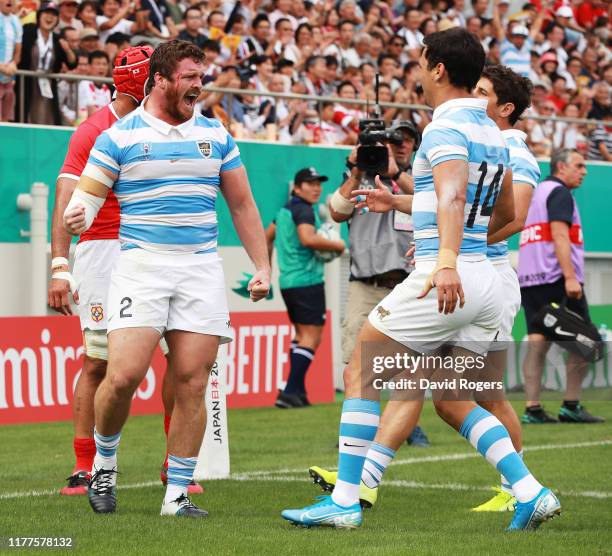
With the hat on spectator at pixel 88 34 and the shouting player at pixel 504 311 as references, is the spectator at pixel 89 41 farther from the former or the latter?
the shouting player at pixel 504 311

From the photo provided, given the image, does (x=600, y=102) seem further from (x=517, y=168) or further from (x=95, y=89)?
(x=517, y=168)

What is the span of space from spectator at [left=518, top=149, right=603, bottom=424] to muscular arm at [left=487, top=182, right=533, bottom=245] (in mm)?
4907

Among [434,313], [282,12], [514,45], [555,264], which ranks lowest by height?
[555,264]

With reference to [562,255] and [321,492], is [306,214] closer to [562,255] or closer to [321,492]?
[562,255]

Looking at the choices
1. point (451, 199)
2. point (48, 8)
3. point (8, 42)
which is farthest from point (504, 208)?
point (48, 8)

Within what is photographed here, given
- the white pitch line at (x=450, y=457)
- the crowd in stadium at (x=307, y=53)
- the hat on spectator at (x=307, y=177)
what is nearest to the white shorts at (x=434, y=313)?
the white pitch line at (x=450, y=457)

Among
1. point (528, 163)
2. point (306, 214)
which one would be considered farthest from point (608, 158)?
point (528, 163)

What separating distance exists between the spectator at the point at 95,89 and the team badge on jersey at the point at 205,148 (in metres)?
8.50

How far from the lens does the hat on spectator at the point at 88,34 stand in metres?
15.4

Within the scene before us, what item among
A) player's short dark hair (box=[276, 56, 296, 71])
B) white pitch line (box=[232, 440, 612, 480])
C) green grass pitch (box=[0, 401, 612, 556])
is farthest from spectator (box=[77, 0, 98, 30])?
white pitch line (box=[232, 440, 612, 480])

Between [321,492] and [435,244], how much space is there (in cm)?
222

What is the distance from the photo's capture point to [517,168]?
272 inches

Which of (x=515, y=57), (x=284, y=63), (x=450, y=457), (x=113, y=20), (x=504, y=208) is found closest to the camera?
(x=504, y=208)

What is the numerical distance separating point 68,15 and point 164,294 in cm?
1001
